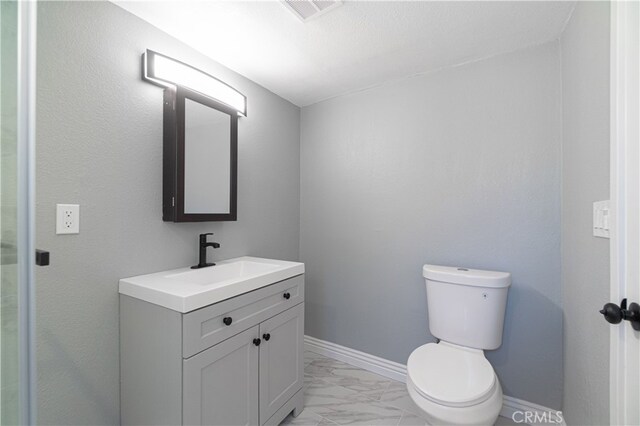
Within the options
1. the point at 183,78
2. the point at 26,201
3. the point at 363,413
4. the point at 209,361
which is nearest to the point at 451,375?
the point at 363,413

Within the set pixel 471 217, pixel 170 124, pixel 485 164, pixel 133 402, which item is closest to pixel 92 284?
pixel 133 402

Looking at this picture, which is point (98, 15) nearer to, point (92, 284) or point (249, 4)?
point (249, 4)

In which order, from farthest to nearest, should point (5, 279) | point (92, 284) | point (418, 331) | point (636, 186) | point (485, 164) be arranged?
point (418, 331) < point (485, 164) < point (92, 284) < point (636, 186) < point (5, 279)

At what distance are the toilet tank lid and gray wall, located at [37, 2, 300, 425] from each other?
57.8 inches

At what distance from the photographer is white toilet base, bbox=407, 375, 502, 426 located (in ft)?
3.62

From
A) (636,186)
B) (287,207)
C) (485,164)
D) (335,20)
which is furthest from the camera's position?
(287,207)

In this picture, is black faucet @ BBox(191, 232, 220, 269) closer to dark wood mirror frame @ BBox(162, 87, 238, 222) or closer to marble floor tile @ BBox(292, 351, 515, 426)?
dark wood mirror frame @ BBox(162, 87, 238, 222)

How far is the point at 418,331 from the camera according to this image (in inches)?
74.7

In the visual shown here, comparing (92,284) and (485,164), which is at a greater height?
(485,164)

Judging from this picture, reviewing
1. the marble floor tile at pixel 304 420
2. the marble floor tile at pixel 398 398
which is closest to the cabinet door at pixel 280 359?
the marble floor tile at pixel 304 420

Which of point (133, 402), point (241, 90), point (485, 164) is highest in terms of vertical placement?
point (241, 90)

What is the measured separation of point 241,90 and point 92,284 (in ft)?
4.76

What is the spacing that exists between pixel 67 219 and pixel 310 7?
1.43m

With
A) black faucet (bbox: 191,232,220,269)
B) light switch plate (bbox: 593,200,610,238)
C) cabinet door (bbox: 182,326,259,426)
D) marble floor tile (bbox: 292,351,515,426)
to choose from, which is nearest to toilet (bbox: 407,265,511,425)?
marble floor tile (bbox: 292,351,515,426)
